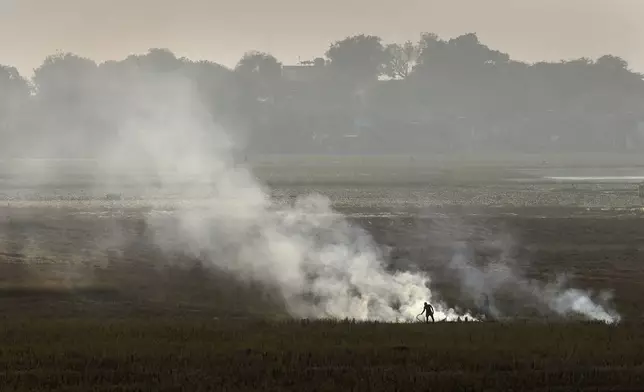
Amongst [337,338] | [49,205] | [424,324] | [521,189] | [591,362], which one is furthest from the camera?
[521,189]

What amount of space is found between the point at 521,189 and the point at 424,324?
242 feet

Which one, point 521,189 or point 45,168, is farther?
point 45,168

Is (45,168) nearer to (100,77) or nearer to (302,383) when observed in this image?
(100,77)

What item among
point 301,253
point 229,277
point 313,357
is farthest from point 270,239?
point 313,357

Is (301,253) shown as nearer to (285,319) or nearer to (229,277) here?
(229,277)

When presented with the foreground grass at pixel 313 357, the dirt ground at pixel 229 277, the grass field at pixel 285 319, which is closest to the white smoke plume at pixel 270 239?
the dirt ground at pixel 229 277

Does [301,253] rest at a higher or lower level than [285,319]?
lower

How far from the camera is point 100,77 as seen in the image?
164 m

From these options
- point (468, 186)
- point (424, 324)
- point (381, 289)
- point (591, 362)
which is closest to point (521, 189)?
point (468, 186)

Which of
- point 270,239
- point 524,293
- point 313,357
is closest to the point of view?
point 313,357

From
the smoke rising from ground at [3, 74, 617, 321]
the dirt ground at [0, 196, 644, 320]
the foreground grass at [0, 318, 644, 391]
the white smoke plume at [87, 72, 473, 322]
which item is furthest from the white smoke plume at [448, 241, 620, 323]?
the foreground grass at [0, 318, 644, 391]

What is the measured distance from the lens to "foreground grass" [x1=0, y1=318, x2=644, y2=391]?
23.5 metres

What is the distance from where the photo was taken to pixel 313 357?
26109 millimetres

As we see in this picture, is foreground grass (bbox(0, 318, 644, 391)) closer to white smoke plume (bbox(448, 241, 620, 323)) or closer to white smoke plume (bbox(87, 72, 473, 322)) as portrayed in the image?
white smoke plume (bbox(448, 241, 620, 323))
